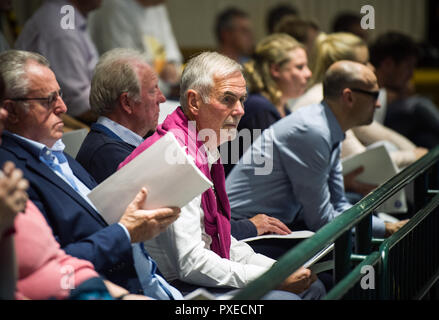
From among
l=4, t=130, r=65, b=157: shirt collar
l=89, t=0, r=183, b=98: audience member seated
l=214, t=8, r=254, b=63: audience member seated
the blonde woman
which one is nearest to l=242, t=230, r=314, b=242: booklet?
l=4, t=130, r=65, b=157: shirt collar

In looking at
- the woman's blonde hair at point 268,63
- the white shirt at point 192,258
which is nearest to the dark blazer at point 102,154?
the white shirt at point 192,258

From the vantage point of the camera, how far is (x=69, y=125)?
3.75 m

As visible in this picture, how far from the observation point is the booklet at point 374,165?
13.0 feet

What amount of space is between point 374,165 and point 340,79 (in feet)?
2.23

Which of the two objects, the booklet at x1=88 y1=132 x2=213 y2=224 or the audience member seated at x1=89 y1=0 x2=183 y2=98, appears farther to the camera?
the audience member seated at x1=89 y1=0 x2=183 y2=98

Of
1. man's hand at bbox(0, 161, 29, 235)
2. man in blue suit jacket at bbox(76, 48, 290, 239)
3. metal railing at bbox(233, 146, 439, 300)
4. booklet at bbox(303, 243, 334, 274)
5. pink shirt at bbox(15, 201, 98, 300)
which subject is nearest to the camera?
man's hand at bbox(0, 161, 29, 235)

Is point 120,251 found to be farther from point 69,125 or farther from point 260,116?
point 260,116

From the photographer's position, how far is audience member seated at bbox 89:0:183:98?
18.4 feet

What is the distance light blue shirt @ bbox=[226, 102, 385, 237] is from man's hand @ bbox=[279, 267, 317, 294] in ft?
2.86

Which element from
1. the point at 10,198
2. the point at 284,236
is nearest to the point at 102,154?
the point at 284,236

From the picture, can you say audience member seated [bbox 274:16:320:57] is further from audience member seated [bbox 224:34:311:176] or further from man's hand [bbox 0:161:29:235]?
man's hand [bbox 0:161:29:235]

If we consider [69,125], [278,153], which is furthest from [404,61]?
[69,125]

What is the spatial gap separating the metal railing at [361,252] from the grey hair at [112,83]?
3.25 feet

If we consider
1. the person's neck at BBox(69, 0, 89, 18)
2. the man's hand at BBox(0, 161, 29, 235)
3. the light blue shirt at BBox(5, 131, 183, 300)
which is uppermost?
the person's neck at BBox(69, 0, 89, 18)
